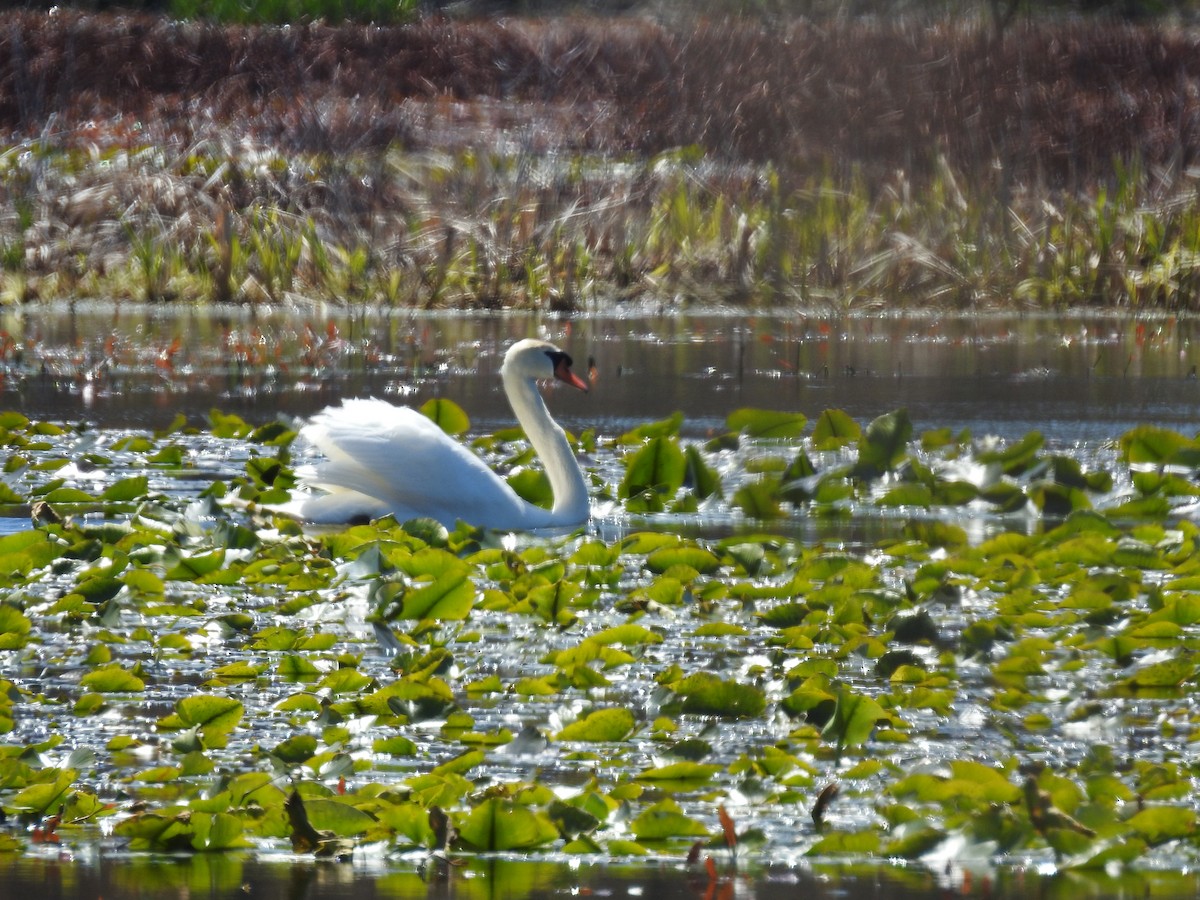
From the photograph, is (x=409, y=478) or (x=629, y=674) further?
(x=409, y=478)

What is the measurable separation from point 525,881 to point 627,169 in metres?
18.6

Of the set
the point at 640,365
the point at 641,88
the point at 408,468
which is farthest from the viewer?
the point at 641,88

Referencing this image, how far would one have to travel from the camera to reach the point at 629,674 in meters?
5.71

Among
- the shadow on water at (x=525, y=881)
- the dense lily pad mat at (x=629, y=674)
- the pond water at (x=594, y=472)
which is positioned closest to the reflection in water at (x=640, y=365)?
the pond water at (x=594, y=472)

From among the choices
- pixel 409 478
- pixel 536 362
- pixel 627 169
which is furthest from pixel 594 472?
pixel 627 169

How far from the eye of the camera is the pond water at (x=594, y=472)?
4062mm

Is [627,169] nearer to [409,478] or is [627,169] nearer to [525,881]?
[409,478]

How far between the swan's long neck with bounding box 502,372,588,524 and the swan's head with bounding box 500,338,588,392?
0.09 ft

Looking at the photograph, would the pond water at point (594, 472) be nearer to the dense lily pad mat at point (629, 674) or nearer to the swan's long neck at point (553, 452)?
the dense lily pad mat at point (629, 674)

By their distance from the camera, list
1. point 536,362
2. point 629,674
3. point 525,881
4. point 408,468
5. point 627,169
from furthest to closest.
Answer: point 627,169 → point 536,362 → point 408,468 → point 629,674 → point 525,881

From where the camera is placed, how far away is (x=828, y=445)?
984 cm

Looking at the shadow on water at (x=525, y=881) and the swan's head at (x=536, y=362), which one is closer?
the shadow on water at (x=525, y=881)

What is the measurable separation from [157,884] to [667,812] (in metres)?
0.94

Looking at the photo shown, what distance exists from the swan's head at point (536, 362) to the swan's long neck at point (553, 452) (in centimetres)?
3
